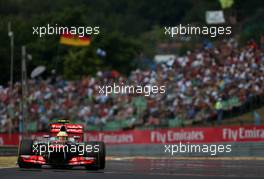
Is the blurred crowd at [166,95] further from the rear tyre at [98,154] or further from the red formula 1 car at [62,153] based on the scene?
the red formula 1 car at [62,153]

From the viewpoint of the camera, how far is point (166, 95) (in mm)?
37625

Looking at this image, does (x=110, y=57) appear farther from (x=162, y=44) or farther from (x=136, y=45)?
(x=162, y=44)

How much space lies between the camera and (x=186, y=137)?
34.5 meters

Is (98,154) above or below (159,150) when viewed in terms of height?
below

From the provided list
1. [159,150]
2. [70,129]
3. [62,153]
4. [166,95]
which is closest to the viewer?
[62,153]

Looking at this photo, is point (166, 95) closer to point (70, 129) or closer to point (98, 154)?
point (70, 129)

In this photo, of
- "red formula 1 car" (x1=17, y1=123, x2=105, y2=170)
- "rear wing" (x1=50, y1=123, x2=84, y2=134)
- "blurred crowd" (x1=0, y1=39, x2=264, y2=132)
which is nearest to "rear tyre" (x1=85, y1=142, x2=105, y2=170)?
"red formula 1 car" (x1=17, y1=123, x2=105, y2=170)

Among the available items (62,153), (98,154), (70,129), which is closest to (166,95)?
(70,129)

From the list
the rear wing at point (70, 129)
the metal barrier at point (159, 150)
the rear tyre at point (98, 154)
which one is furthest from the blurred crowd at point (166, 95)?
the rear tyre at point (98, 154)

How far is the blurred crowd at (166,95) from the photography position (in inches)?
1400

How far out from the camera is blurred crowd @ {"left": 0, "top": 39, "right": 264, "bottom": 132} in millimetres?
35562

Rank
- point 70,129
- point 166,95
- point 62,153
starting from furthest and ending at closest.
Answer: point 166,95 < point 70,129 < point 62,153

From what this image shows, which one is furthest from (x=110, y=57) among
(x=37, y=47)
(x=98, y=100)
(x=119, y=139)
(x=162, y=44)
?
(x=119, y=139)

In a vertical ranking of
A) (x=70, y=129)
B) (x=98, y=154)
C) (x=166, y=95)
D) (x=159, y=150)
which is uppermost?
(x=166, y=95)
